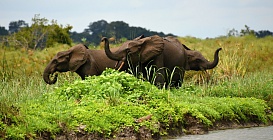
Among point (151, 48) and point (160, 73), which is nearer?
point (160, 73)

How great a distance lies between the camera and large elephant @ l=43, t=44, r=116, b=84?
15789 mm

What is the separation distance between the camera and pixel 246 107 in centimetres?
1287

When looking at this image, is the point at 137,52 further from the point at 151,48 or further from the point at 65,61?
the point at 65,61

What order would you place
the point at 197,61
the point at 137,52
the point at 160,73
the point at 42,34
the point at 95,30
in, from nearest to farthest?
the point at 160,73 < the point at 137,52 < the point at 197,61 < the point at 42,34 < the point at 95,30

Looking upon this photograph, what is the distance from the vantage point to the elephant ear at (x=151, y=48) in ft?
49.2

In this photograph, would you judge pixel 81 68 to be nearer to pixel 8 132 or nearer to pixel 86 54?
pixel 86 54

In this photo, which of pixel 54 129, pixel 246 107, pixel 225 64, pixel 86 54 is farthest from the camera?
pixel 225 64

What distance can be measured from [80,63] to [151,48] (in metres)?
2.02

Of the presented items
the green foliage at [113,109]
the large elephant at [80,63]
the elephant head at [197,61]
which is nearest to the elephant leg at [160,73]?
the large elephant at [80,63]

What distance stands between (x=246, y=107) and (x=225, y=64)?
8.14m

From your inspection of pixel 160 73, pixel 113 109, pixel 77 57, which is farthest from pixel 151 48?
pixel 113 109

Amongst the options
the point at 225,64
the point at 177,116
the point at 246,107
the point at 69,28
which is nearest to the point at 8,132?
the point at 177,116

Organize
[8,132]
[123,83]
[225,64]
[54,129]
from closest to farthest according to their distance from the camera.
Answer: [8,132]
[54,129]
[123,83]
[225,64]

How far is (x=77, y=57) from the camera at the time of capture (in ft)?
52.1
